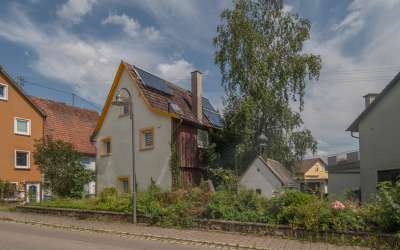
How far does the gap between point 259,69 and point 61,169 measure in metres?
12.9

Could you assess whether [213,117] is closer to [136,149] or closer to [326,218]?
[136,149]

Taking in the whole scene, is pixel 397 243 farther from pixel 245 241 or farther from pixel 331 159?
pixel 331 159

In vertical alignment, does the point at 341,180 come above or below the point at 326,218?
above

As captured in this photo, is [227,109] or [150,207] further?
[227,109]

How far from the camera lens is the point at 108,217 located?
17.3m

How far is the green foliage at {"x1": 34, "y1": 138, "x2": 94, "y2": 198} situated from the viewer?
22359 millimetres

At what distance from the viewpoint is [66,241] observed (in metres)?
12.5

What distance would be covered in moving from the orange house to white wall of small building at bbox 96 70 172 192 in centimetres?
737

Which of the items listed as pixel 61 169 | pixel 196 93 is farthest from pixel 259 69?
pixel 61 169

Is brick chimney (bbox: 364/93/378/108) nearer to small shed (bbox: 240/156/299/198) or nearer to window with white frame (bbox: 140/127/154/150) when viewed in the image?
small shed (bbox: 240/156/299/198)

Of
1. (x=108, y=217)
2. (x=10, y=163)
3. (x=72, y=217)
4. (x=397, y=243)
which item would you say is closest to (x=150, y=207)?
(x=108, y=217)

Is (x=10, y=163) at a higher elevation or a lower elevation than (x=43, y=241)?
higher

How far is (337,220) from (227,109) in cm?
1609

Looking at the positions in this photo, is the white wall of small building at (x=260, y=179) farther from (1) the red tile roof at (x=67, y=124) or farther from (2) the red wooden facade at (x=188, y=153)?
(1) the red tile roof at (x=67, y=124)
